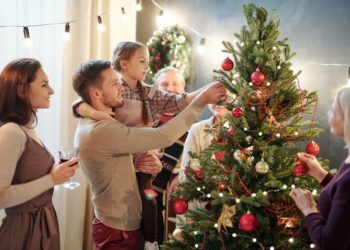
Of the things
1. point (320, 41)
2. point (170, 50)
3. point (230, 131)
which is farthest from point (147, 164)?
point (170, 50)

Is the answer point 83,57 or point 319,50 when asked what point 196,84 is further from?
point 319,50

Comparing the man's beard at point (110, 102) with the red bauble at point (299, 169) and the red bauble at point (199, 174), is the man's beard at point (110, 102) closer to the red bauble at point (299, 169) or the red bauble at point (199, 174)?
the red bauble at point (199, 174)

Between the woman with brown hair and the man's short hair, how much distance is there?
0.18m

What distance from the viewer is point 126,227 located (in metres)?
2.14

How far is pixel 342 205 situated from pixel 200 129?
1497mm

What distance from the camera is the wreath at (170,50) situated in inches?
150

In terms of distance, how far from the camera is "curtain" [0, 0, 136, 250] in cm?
333

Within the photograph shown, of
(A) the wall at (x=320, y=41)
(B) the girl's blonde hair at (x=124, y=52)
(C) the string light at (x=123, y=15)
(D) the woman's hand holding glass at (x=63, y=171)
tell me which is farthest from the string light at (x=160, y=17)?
(D) the woman's hand holding glass at (x=63, y=171)

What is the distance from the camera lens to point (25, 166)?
1.91 meters

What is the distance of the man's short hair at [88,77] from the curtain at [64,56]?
4.46ft

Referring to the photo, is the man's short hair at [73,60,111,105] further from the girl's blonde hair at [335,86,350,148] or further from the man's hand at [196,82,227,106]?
the girl's blonde hair at [335,86,350,148]

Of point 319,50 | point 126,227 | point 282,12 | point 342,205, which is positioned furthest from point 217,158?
point 282,12

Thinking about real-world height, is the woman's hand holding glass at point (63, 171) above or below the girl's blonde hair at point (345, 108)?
below

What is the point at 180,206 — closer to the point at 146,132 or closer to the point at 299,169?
the point at 146,132
